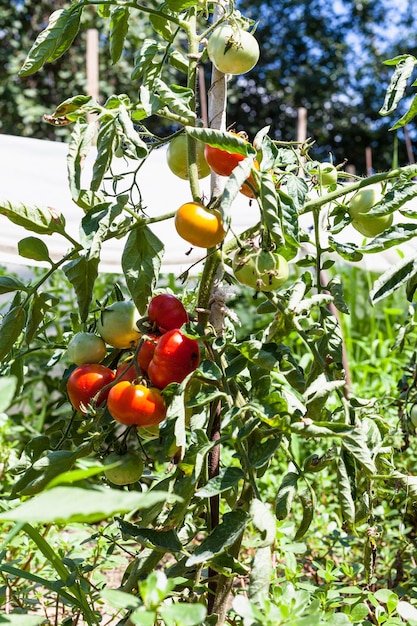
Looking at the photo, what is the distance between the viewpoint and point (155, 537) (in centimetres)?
69

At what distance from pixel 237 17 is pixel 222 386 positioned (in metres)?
0.40

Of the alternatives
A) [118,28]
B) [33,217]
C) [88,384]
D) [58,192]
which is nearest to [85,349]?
[88,384]

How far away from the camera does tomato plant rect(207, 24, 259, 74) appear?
71 cm

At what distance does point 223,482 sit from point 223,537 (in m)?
0.05

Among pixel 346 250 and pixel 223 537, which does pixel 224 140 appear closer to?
pixel 346 250

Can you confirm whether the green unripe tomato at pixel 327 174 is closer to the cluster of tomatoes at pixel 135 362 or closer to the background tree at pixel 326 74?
the cluster of tomatoes at pixel 135 362

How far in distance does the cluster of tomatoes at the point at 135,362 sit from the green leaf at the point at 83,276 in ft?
0.20

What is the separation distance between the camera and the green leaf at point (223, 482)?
606mm

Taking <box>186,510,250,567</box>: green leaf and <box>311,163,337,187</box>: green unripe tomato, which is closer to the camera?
<box>186,510,250,567</box>: green leaf

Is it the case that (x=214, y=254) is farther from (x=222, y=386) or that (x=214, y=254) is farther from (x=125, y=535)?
(x=125, y=535)

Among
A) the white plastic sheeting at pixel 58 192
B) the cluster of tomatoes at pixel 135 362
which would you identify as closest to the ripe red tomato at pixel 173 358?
the cluster of tomatoes at pixel 135 362

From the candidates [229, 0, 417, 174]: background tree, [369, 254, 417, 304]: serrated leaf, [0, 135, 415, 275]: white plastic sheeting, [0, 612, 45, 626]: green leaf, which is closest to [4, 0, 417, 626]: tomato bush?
[369, 254, 417, 304]: serrated leaf

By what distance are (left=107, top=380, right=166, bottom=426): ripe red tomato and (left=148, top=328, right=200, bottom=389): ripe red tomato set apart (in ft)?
0.07

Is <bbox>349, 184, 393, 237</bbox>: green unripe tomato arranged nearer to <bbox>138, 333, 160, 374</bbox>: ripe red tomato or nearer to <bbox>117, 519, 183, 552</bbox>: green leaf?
<bbox>138, 333, 160, 374</bbox>: ripe red tomato
